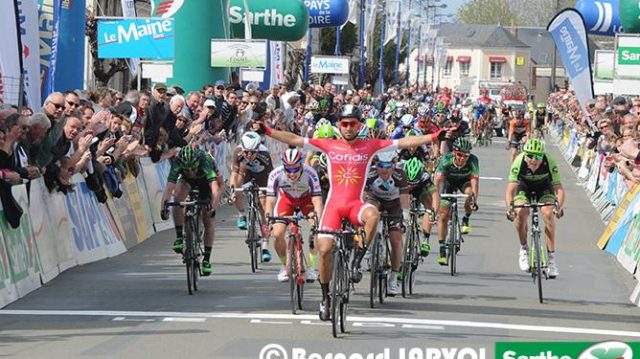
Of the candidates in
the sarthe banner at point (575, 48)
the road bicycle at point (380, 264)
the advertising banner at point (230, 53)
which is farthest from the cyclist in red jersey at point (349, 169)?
the advertising banner at point (230, 53)

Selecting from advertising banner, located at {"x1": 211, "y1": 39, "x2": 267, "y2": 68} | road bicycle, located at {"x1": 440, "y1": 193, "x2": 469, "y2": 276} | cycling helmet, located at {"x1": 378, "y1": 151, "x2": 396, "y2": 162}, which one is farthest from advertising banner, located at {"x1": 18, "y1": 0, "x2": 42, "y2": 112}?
advertising banner, located at {"x1": 211, "y1": 39, "x2": 267, "y2": 68}

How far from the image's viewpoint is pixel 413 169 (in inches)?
675

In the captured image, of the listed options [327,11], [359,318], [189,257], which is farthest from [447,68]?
[359,318]

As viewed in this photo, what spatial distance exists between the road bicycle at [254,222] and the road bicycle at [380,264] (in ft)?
8.70

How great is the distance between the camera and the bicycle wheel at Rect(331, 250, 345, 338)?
40.6 ft

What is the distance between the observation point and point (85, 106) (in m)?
18.5

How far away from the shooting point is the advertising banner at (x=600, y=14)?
37.6 m

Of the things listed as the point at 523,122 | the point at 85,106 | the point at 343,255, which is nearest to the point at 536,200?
the point at 343,255

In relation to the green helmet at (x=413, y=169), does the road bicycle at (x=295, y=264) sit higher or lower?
lower

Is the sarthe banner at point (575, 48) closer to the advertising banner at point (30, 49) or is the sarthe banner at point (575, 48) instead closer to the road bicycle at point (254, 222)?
Result: the road bicycle at point (254, 222)

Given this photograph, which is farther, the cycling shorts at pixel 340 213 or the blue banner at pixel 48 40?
the blue banner at pixel 48 40

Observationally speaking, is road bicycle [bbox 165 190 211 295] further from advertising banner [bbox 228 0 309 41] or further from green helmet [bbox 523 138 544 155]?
advertising banner [bbox 228 0 309 41]

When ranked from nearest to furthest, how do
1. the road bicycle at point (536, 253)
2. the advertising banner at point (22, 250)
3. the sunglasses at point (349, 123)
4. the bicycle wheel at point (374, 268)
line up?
the sunglasses at point (349, 123) → the bicycle wheel at point (374, 268) → the advertising banner at point (22, 250) → the road bicycle at point (536, 253)

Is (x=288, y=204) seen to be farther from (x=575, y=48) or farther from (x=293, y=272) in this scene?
(x=575, y=48)
